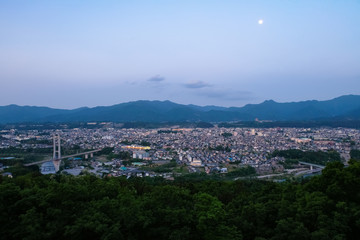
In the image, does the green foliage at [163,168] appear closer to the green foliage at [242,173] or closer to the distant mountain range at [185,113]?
the green foliage at [242,173]

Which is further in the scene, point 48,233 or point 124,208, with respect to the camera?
point 124,208

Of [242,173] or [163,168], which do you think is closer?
[242,173]

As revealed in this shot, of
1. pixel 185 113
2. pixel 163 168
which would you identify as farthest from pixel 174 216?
pixel 185 113

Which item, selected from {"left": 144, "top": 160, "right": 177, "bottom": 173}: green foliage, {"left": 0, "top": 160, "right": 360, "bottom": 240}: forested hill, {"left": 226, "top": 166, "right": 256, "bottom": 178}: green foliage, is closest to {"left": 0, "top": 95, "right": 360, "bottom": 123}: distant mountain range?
{"left": 144, "top": 160, "right": 177, "bottom": 173}: green foliage

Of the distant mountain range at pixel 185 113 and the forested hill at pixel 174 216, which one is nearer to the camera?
the forested hill at pixel 174 216

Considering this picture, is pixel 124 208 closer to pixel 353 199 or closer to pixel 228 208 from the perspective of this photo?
pixel 228 208

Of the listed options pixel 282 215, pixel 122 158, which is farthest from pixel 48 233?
pixel 122 158

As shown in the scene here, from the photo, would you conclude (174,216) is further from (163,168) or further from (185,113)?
(185,113)

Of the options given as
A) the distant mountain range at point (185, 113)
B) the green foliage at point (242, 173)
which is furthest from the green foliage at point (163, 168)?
the distant mountain range at point (185, 113)
